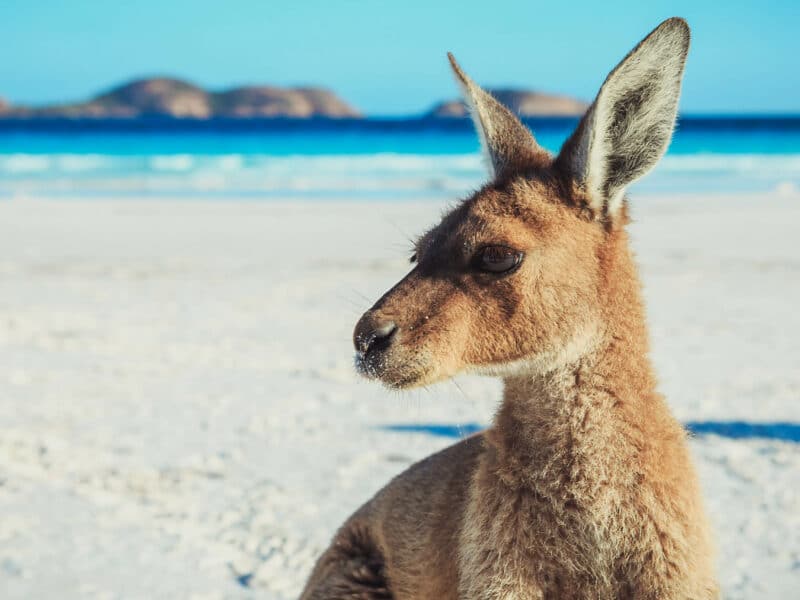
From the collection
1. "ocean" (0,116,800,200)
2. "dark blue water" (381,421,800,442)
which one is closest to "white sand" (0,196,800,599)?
"dark blue water" (381,421,800,442)

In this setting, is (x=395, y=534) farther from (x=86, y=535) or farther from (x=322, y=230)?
(x=322, y=230)

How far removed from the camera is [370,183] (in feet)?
88.8

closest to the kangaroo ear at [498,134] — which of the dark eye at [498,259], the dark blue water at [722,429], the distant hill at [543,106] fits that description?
the dark eye at [498,259]

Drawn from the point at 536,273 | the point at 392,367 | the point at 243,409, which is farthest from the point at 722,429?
the point at 392,367

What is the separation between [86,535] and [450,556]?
2391 millimetres

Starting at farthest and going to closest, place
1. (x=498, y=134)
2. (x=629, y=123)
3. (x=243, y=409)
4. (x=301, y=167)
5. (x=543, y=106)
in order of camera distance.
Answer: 1. (x=543, y=106)
2. (x=301, y=167)
3. (x=243, y=409)
4. (x=498, y=134)
5. (x=629, y=123)

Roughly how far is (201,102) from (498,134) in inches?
4584

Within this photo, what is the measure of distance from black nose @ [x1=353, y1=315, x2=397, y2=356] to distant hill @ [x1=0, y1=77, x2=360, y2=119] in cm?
11066

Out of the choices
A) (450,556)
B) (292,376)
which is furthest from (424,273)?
(292,376)

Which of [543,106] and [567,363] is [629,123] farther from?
[543,106]

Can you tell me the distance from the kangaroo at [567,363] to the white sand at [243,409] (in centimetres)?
129

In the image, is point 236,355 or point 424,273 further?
point 236,355

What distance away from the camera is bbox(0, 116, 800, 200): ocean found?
24.5 metres

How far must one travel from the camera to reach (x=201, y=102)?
114 m
